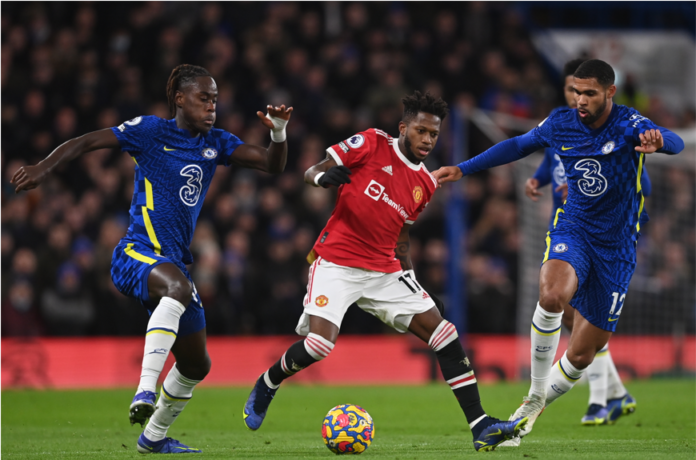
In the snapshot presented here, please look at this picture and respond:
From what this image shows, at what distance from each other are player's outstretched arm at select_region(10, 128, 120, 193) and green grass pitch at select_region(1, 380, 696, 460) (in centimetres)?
186

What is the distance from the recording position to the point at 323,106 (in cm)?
1795

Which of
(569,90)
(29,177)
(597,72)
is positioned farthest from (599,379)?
(29,177)

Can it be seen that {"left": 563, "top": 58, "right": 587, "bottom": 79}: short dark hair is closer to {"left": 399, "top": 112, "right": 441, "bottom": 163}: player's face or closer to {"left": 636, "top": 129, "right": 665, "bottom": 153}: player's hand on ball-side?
{"left": 399, "top": 112, "right": 441, "bottom": 163}: player's face

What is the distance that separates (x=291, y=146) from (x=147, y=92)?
3005 mm

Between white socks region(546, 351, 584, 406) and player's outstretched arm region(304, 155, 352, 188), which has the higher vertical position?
player's outstretched arm region(304, 155, 352, 188)

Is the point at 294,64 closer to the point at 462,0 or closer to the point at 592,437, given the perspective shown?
the point at 462,0

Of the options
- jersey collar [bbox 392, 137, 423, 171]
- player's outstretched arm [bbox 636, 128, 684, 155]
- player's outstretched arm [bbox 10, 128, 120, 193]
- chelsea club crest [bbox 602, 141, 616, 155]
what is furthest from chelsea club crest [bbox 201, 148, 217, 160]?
player's outstretched arm [bbox 636, 128, 684, 155]

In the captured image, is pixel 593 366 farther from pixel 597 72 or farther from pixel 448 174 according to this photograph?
pixel 597 72

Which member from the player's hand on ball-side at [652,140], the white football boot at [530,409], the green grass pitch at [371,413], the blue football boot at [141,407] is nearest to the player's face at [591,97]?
the player's hand on ball-side at [652,140]

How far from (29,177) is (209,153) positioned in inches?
52.8

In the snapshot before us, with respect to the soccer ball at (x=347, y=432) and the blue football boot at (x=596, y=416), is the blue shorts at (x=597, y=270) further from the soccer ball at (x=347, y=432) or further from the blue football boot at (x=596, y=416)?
the blue football boot at (x=596, y=416)

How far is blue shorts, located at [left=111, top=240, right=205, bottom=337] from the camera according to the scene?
6.19m

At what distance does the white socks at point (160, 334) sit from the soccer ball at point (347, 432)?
1.20m

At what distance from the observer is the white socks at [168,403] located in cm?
658
